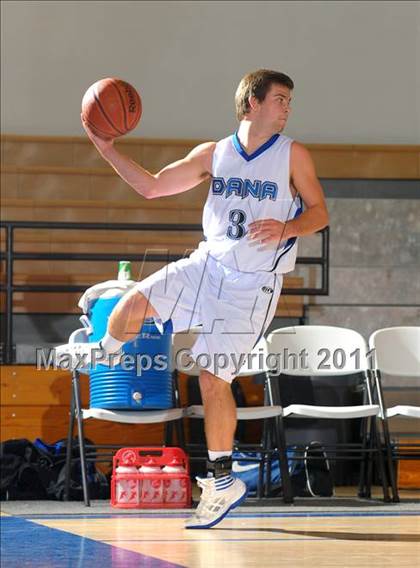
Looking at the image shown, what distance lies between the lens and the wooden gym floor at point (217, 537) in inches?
114

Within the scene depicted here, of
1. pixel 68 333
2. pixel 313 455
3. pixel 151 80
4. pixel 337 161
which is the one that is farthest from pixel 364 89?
pixel 313 455

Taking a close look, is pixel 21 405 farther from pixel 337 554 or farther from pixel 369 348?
pixel 337 554

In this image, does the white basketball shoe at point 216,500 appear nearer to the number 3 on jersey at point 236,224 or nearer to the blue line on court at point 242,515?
the blue line on court at point 242,515

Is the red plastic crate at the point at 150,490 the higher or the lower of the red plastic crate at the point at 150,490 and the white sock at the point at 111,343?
the lower

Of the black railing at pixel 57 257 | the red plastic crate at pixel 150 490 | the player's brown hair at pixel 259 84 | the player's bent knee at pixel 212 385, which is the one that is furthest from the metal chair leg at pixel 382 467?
the player's brown hair at pixel 259 84

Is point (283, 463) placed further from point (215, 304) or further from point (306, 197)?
point (306, 197)

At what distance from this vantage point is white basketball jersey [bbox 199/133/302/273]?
394 cm

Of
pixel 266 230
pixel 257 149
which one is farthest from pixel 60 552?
pixel 257 149

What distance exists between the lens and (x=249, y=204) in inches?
158

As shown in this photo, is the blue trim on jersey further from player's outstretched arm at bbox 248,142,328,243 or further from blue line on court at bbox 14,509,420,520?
blue line on court at bbox 14,509,420,520

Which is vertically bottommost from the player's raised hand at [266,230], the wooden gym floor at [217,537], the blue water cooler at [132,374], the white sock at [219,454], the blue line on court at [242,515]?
the blue line on court at [242,515]

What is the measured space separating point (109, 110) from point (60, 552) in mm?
1605

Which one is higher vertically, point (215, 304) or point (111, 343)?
point (215, 304)

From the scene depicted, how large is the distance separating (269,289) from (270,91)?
72 cm
